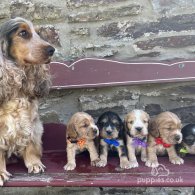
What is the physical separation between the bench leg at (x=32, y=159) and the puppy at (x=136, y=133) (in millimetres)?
501

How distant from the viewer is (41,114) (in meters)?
2.84

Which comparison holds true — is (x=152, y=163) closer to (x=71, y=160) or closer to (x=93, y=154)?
(x=93, y=154)

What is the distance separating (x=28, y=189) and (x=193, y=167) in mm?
1178

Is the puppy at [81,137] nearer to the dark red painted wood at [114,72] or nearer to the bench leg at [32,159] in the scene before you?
the bench leg at [32,159]

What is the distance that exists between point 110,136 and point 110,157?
0.66ft

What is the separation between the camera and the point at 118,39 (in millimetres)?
2719

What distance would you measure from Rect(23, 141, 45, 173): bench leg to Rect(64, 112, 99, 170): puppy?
15 centimetres

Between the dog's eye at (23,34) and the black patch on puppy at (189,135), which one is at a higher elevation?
the dog's eye at (23,34)

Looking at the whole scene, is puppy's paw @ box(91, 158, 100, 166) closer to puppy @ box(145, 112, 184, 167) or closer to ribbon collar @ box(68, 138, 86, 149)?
ribbon collar @ box(68, 138, 86, 149)

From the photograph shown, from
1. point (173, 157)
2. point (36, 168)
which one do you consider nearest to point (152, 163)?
point (173, 157)

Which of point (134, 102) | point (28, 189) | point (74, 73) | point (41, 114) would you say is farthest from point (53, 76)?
point (28, 189)

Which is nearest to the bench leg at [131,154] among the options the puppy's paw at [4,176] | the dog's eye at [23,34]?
the puppy's paw at [4,176]

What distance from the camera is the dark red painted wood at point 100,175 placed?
196cm

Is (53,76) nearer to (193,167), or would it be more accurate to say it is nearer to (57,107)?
(57,107)
